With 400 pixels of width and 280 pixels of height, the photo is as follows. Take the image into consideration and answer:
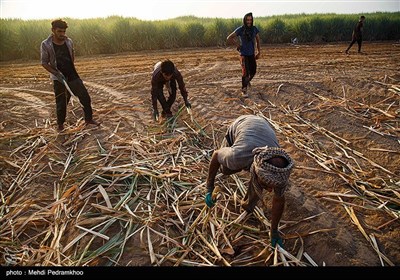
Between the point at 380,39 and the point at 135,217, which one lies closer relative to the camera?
the point at 135,217

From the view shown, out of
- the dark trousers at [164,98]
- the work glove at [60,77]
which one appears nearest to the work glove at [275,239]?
the dark trousers at [164,98]

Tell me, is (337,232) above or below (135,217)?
below

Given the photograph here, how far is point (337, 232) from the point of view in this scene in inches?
105

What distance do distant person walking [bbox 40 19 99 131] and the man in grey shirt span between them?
2.69 metres

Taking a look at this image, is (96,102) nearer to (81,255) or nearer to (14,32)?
(81,255)

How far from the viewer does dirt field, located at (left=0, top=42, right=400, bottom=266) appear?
2561mm

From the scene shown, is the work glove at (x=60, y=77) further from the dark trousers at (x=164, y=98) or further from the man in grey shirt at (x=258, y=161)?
the man in grey shirt at (x=258, y=161)

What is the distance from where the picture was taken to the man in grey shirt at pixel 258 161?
1984mm

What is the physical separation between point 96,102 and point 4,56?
8133 millimetres

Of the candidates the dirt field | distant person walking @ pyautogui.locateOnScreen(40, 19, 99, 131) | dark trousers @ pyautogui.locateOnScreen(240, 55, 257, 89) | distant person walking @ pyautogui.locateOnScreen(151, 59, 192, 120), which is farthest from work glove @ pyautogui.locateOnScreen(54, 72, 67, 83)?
dark trousers @ pyautogui.locateOnScreen(240, 55, 257, 89)

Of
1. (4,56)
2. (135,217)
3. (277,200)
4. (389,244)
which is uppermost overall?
(4,56)

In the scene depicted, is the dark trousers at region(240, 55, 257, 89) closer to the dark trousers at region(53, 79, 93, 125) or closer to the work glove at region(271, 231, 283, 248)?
the dark trousers at region(53, 79, 93, 125)

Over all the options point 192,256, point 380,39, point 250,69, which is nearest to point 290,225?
point 192,256

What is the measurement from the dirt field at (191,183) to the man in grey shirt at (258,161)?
0.38 m
